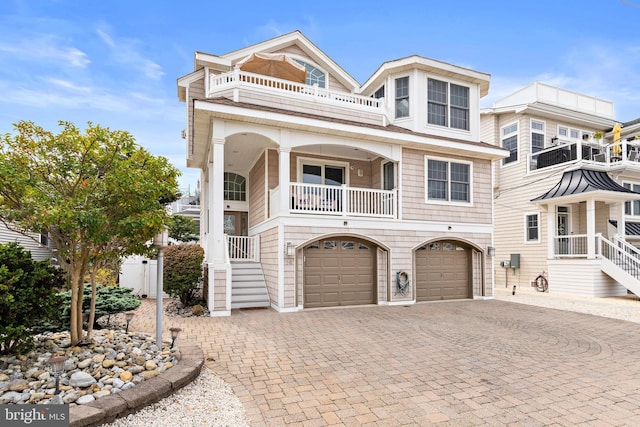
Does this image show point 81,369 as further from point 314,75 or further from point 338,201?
point 314,75

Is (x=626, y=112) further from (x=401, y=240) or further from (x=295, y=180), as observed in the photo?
(x=295, y=180)

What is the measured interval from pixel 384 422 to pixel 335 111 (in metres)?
9.76

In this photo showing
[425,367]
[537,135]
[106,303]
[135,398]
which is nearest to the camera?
[135,398]

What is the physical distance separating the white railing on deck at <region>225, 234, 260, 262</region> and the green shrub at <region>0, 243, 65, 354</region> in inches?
282

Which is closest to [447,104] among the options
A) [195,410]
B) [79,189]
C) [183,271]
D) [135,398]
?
[183,271]

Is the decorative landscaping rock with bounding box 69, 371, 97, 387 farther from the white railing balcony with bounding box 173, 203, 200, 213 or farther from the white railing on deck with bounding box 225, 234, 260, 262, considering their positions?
the white railing balcony with bounding box 173, 203, 200, 213

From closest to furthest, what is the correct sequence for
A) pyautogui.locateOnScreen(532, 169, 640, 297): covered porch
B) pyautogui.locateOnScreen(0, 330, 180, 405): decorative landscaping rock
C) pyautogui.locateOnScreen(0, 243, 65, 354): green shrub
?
pyautogui.locateOnScreen(0, 330, 180, 405): decorative landscaping rock, pyautogui.locateOnScreen(0, 243, 65, 354): green shrub, pyautogui.locateOnScreen(532, 169, 640, 297): covered porch

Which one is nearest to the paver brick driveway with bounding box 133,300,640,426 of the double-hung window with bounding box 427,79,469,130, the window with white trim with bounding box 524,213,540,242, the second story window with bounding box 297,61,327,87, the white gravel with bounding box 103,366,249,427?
the white gravel with bounding box 103,366,249,427

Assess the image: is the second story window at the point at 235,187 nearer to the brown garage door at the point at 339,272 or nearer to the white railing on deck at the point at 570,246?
the brown garage door at the point at 339,272

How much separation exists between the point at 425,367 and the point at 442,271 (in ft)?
24.8

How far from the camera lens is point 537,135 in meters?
16.9

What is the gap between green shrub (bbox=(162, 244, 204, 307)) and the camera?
383 inches

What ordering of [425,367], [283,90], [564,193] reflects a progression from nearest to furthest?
[425,367]
[283,90]
[564,193]

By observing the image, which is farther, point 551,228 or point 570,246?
point 551,228
